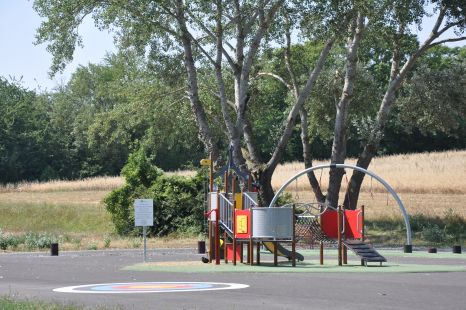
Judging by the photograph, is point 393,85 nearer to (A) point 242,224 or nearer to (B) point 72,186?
(A) point 242,224

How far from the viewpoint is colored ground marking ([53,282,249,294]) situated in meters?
18.7

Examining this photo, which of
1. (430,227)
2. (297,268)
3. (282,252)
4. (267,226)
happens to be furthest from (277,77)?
(297,268)

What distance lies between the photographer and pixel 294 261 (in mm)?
26078

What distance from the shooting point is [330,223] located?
89.7 ft

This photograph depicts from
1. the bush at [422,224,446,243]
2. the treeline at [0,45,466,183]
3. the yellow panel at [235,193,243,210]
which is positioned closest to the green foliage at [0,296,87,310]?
the yellow panel at [235,193,243,210]

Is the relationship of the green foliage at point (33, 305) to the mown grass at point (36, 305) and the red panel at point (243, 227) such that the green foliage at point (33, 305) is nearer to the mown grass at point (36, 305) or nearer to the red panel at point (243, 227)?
the mown grass at point (36, 305)

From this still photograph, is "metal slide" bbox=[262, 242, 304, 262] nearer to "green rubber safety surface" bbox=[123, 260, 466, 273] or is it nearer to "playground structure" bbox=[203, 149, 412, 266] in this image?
"playground structure" bbox=[203, 149, 412, 266]

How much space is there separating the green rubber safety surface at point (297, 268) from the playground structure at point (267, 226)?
0.33 meters

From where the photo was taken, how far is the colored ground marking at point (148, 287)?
18.7 m

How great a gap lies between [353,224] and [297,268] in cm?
273

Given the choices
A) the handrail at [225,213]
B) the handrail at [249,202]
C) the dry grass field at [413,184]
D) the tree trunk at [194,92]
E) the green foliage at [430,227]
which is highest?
the tree trunk at [194,92]

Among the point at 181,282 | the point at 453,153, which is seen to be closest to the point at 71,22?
the point at 181,282

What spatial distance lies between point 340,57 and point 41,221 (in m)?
18.9

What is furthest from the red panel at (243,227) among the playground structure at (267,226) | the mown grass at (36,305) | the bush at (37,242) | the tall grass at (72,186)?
the tall grass at (72,186)
